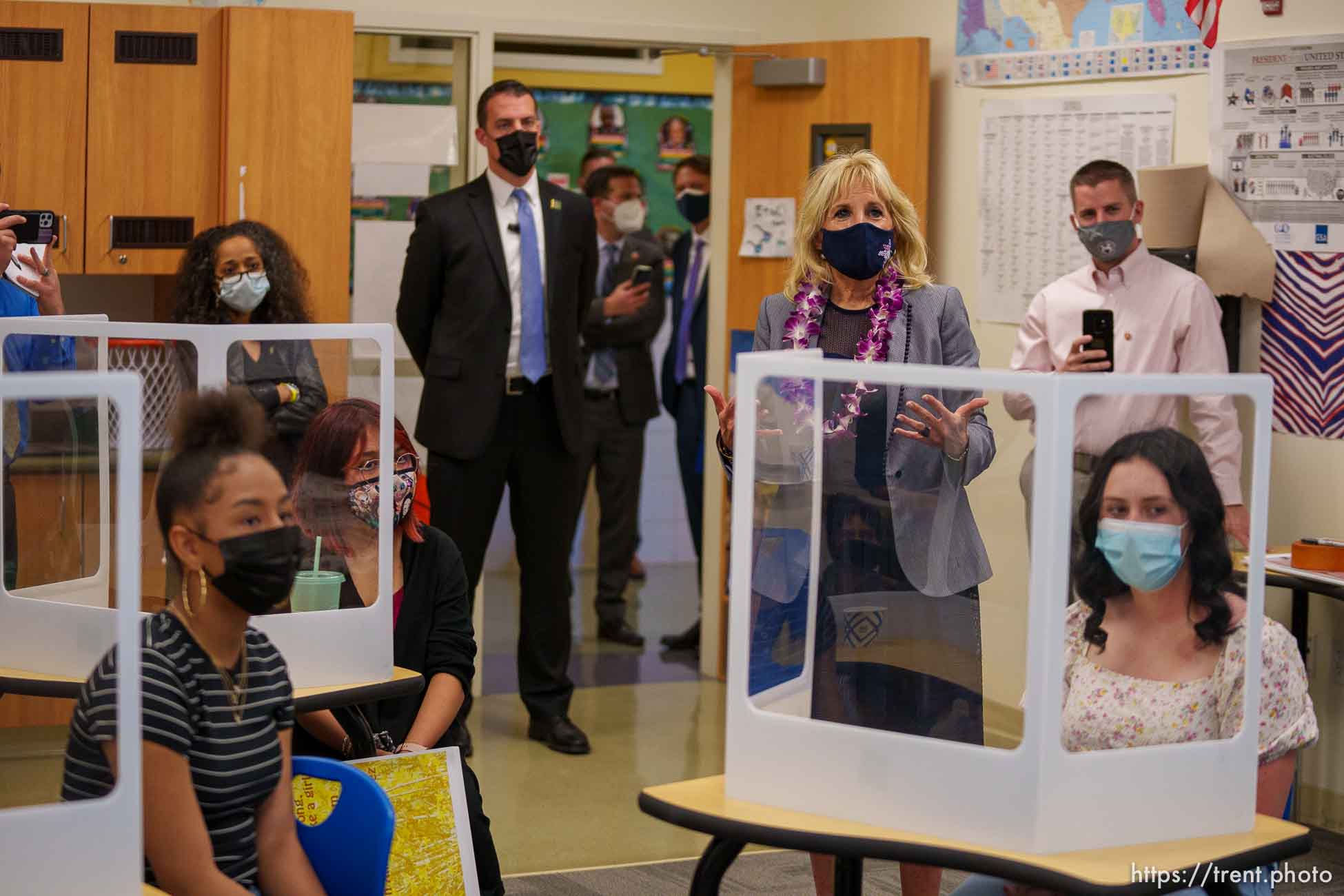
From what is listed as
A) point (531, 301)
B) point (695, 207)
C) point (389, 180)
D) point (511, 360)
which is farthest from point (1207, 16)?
point (389, 180)

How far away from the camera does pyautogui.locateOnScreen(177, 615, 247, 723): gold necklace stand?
7.03ft

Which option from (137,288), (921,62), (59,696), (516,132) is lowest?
(59,696)

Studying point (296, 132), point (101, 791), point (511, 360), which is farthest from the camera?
point (296, 132)

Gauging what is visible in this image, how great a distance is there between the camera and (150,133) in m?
4.92

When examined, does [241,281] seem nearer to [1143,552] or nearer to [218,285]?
[218,285]

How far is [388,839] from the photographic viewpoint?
89.7 inches

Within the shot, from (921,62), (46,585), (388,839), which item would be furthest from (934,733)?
(921,62)

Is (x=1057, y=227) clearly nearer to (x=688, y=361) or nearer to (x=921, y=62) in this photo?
(x=921, y=62)

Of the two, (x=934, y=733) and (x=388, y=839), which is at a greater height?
(x=934, y=733)

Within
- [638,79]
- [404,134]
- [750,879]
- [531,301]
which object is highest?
[638,79]

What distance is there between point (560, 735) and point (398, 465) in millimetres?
2125

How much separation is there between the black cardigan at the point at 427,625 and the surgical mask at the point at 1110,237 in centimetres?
211

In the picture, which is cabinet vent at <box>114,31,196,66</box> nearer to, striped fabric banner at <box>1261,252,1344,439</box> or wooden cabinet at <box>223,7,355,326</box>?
wooden cabinet at <box>223,7,355,326</box>

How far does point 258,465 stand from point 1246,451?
4.32 feet
